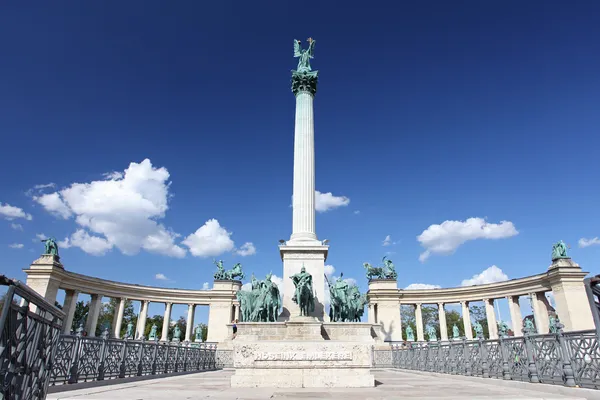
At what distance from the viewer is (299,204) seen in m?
30.3

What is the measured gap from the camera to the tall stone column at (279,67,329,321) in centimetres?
2694

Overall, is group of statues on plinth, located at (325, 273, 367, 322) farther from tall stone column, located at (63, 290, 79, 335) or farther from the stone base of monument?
tall stone column, located at (63, 290, 79, 335)

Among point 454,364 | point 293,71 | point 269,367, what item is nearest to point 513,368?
point 454,364

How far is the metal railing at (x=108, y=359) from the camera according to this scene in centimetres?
1127

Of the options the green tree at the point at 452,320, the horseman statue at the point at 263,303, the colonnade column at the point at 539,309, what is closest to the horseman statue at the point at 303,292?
the horseman statue at the point at 263,303

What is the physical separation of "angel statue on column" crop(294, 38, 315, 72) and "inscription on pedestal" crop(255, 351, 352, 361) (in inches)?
1226

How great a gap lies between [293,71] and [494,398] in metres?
34.1

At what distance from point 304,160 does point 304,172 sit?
118cm

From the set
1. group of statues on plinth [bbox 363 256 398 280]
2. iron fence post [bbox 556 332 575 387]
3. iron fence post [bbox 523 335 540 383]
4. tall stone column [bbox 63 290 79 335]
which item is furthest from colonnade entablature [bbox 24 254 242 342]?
iron fence post [bbox 556 332 575 387]

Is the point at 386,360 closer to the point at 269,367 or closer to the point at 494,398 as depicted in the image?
the point at 269,367

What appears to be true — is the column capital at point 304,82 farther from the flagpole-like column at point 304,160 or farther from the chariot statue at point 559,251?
the chariot statue at point 559,251

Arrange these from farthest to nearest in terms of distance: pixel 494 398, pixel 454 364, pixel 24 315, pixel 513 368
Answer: pixel 454 364 < pixel 513 368 < pixel 494 398 < pixel 24 315

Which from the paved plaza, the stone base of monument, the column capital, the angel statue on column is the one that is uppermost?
the angel statue on column

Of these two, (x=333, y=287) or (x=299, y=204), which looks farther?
(x=299, y=204)
